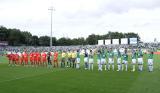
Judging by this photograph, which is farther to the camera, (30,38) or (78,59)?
(30,38)

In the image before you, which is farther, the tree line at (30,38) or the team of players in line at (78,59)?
the tree line at (30,38)

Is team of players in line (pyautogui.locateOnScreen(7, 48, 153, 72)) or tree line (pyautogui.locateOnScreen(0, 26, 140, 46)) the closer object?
team of players in line (pyautogui.locateOnScreen(7, 48, 153, 72))

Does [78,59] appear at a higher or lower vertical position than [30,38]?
lower

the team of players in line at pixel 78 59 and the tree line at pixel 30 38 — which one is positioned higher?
the tree line at pixel 30 38

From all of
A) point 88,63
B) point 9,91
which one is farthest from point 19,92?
point 88,63

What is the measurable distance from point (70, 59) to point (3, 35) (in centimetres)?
8938

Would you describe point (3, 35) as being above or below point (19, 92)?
above

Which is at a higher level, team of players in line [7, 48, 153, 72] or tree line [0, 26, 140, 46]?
tree line [0, 26, 140, 46]

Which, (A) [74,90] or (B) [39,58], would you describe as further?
(B) [39,58]

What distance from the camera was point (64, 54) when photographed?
110ft

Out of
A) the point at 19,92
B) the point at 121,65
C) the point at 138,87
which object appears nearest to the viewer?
the point at 19,92

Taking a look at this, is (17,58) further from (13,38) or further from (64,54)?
(13,38)

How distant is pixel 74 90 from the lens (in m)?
16.0

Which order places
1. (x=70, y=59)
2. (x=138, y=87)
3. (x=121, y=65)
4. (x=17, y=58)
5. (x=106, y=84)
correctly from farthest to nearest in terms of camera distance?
(x=17, y=58) → (x=70, y=59) → (x=121, y=65) → (x=106, y=84) → (x=138, y=87)
